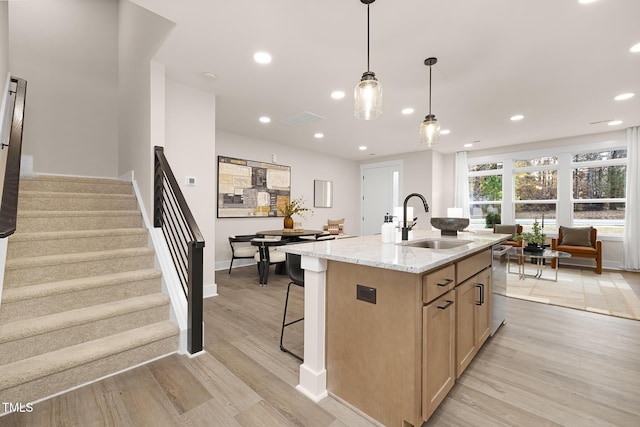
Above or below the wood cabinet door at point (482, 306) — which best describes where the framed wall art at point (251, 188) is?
above

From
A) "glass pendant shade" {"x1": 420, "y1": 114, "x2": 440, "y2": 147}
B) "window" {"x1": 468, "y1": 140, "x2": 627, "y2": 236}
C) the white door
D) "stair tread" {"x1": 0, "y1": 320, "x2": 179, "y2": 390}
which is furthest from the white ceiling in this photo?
the white door

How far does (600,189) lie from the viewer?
5.56m

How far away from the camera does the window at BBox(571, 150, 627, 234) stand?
5.38 meters

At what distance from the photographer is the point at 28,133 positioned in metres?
3.76

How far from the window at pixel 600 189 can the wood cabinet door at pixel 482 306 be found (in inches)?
207

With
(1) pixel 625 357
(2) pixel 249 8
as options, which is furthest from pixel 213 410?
(1) pixel 625 357

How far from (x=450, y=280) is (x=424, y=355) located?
1.41ft

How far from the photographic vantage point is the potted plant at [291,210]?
5141 millimetres

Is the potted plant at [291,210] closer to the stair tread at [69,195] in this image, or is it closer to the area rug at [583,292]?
the stair tread at [69,195]

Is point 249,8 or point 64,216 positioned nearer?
point 249,8

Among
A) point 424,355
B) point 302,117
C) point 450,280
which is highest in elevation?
point 302,117

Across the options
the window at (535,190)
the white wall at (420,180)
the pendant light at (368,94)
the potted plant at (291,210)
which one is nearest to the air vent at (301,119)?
the potted plant at (291,210)

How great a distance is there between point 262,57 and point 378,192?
218 inches

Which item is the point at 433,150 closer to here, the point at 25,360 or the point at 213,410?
the point at 213,410
